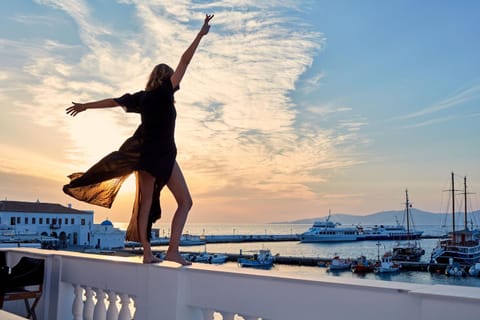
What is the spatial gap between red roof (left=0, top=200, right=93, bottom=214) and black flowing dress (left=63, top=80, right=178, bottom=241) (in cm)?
5484

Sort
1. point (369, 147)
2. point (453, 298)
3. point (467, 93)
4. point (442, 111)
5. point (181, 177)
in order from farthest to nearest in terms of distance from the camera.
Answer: point (369, 147), point (442, 111), point (467, 93), point (181, 177), point (453, 298)

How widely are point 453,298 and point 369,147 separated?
44748 millimetres

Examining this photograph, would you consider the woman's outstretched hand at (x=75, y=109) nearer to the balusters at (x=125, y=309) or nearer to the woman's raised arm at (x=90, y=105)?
the woman's raised arm at (x=90, y=105)

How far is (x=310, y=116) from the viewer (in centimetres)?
3475

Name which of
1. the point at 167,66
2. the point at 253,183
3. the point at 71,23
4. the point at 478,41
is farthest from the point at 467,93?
the point at 253,183

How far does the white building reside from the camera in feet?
177

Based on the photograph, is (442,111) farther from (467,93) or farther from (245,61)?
(245,61)

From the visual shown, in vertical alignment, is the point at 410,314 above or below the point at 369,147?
below

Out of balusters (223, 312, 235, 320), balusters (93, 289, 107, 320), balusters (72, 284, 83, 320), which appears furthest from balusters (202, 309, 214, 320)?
balusters (72, 284, 83, 320)

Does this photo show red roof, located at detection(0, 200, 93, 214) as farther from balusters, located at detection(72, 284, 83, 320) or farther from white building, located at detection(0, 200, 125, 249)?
balusters, located at detection(72, 284, 83, 320)

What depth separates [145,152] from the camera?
338 centimetres

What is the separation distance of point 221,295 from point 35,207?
60.3 m

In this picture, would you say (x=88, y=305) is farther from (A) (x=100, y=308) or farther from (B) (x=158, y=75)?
(B) (x=158, y=75)

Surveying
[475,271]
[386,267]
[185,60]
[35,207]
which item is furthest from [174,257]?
[35,207]
